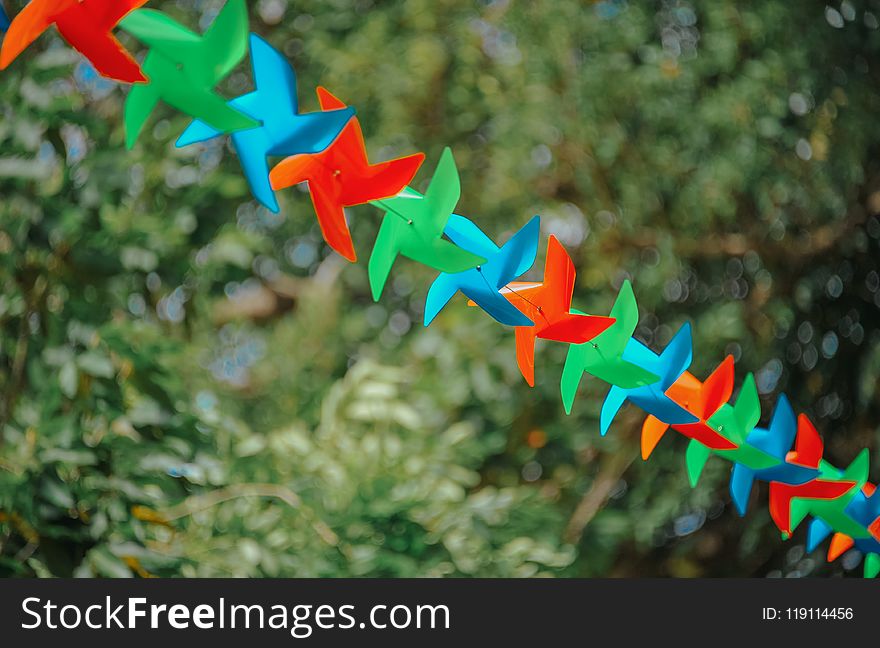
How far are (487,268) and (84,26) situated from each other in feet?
0.48

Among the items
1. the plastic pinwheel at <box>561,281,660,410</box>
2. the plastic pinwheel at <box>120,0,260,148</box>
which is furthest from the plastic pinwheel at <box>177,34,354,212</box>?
the plastic pinwheel at <box>561,281,660,410</box>

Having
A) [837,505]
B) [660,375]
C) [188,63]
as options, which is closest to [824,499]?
[837,505]

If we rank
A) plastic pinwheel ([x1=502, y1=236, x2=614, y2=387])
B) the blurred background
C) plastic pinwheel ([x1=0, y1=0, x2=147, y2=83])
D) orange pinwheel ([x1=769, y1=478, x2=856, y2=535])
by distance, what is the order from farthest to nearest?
the blurred background, orange pinwheel ([x1=769, y1=478, x2=856, y2=535]), plastic pinwheel ([x1=502, y1=236, x2=614, y2=387]), plastic pinwheel ([x1=0, y1=0, x2=147, y2=83])

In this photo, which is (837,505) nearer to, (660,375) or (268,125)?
(660,375)

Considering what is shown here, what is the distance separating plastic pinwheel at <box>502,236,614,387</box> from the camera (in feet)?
1.10

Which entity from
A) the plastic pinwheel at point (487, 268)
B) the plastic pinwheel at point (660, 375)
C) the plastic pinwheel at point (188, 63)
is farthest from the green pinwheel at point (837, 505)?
the plastic pinwheel at point (188, 63)

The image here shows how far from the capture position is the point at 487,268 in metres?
0.32

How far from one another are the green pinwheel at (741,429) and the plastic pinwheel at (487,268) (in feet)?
0.45

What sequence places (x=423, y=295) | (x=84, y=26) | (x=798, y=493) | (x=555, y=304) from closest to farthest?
(x=84, y=26) → (x=555, y=304) → (x=798, y=493) → (x=423, y=295)

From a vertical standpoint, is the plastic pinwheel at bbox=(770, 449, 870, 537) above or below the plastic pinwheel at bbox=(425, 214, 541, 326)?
below

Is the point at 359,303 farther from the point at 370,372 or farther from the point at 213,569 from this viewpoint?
the point at 213,569

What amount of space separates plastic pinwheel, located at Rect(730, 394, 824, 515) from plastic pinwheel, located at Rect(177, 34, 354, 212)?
0.85ft

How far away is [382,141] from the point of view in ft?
5.06

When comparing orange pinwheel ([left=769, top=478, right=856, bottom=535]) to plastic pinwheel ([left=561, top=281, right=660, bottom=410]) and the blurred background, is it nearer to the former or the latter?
plastic pinwheel ([left=561, top=281, right=660, bottom=410])
